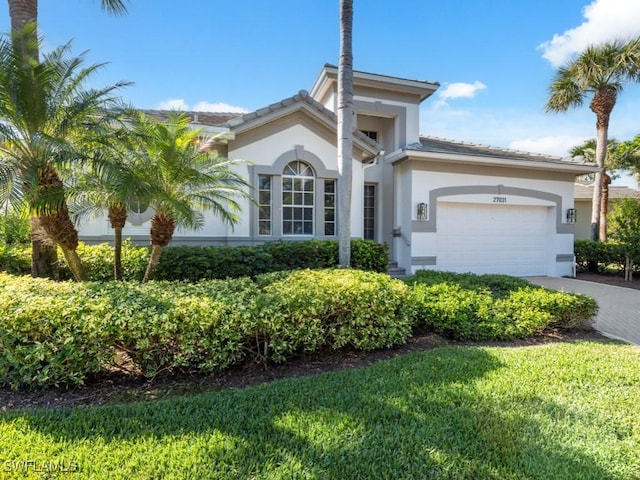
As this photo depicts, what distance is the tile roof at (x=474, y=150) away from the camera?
12346 millimetres

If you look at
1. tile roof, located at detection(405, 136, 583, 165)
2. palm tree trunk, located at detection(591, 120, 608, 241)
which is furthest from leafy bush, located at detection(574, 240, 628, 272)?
tile roof, located at detection(405, 136, 583, 165)

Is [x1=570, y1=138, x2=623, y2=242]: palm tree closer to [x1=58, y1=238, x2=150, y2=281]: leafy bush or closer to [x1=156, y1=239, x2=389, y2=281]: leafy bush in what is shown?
[x1=156, y1=239, x2=389, y2=281]: leafy bush

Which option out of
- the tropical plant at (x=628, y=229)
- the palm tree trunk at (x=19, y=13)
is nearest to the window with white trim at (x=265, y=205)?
the palm tree trunk at (x=19, y=13)

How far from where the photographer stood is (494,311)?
5992 mm

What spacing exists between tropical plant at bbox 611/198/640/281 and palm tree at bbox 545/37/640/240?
192 cm

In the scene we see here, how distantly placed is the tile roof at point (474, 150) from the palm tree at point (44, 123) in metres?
9.56

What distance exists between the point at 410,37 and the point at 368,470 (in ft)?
46.2

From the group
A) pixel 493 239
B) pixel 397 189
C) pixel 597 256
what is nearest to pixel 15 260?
pixel 397 189

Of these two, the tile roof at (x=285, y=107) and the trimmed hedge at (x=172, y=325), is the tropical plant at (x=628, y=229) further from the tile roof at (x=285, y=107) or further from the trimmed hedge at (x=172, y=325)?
the trimmed hedge at (x=172, y=325)

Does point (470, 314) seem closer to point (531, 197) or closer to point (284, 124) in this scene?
point (284, 124)

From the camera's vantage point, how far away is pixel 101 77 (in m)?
6.07

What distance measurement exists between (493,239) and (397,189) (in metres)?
4.20

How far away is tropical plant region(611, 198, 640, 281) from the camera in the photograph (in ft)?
41.9

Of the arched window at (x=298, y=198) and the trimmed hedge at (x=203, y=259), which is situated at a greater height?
the arched window at (x=298, y=198)
